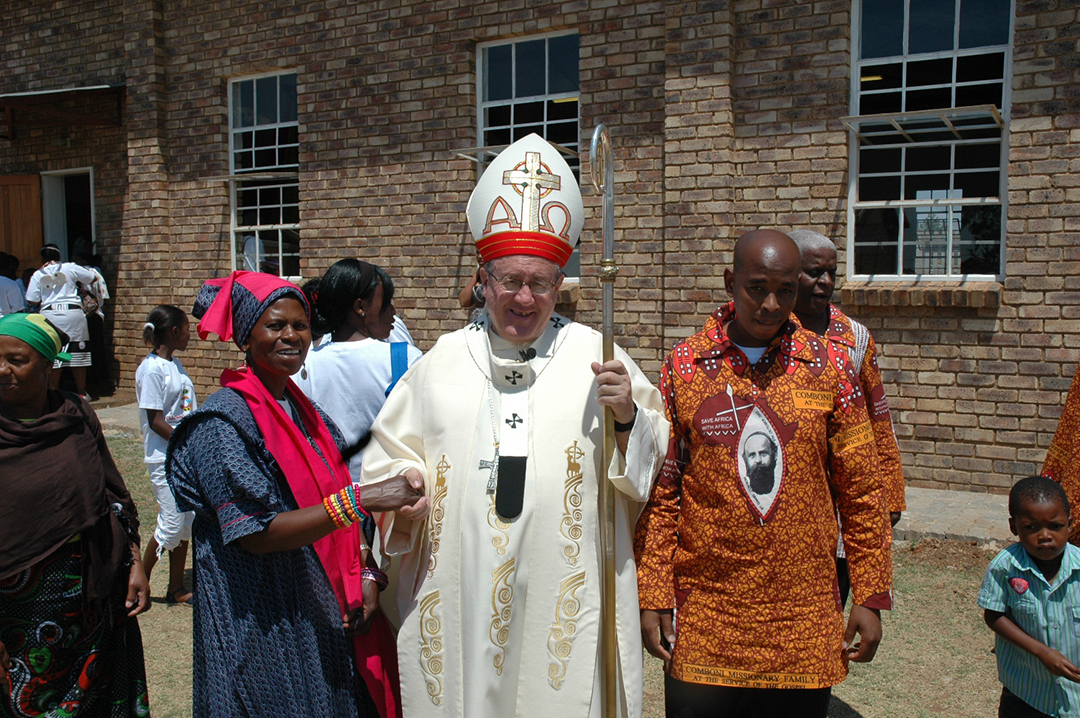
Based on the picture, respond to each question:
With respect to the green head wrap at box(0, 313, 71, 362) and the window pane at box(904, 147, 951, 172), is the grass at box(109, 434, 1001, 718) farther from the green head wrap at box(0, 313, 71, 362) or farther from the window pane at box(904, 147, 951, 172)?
the window pane at box(904, 147, 951, 172)

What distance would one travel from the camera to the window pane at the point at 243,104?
973cm

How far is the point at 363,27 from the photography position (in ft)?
28.2

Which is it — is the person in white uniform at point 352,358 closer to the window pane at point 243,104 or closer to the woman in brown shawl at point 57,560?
the woman in brown shawl at point 57,560

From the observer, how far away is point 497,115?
8.34 m

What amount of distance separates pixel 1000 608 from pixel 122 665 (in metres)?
2.89

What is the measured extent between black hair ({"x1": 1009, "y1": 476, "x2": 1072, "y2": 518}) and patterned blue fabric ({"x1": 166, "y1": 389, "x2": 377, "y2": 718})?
218 centimetres

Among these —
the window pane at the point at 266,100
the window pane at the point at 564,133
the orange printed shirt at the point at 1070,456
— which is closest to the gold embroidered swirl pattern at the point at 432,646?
the orange printed shirt at the point at 1070,456

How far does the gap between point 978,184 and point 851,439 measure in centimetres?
492

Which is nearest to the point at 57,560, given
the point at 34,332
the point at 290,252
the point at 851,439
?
the point at 34,332

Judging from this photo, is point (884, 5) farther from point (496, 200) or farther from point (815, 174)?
point (496, 200)

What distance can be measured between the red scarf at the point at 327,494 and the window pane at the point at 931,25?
19.2ft

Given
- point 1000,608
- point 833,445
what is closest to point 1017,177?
point 1000,608

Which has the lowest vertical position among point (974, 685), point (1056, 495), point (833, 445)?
point (974, 685)

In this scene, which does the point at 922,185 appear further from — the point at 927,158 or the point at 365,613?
the point at 365,613
